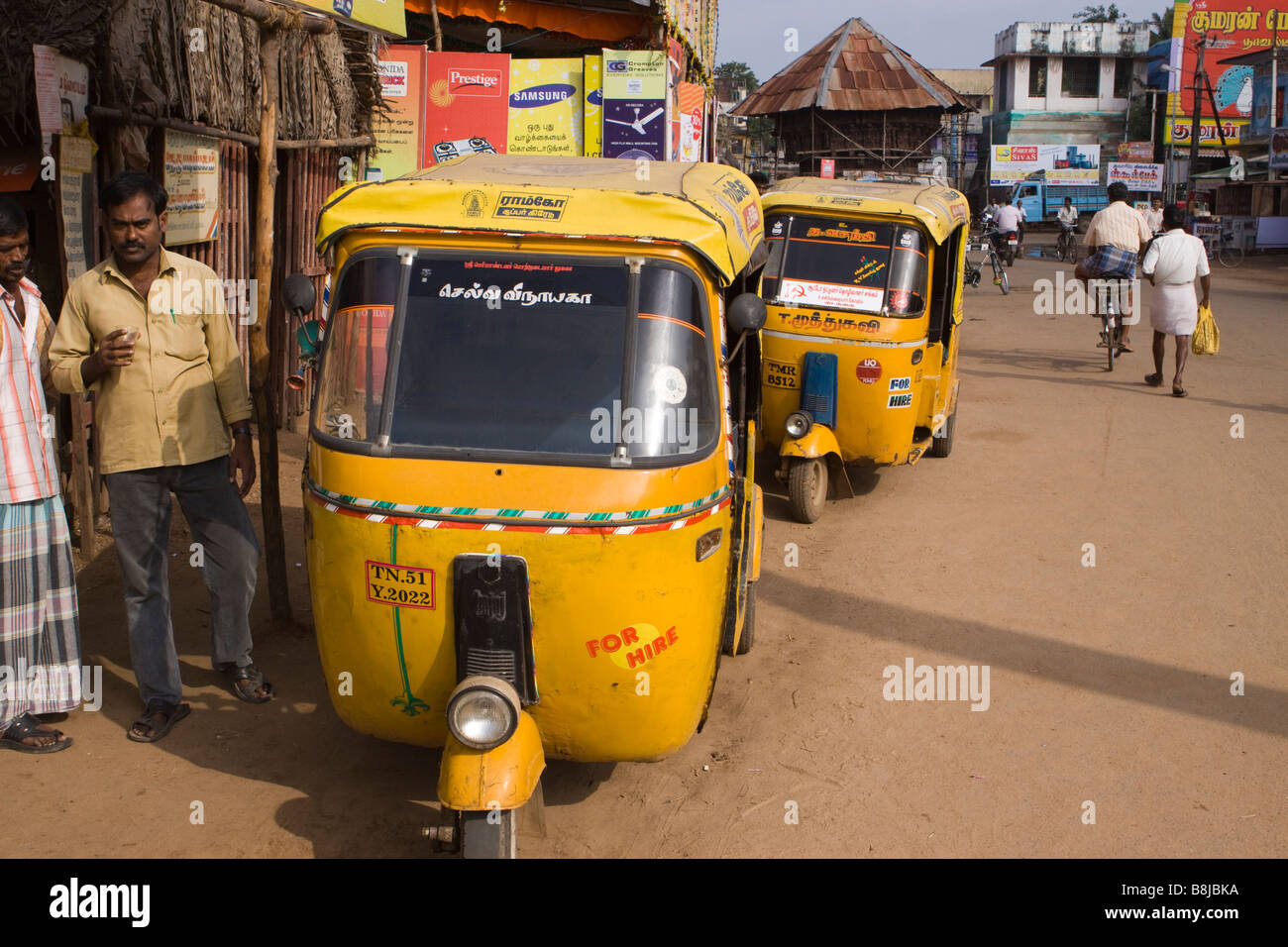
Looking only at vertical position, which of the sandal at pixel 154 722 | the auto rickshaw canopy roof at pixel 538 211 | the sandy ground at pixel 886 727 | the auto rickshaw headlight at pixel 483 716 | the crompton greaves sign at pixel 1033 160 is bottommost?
the sandy ground at pixel 886 727

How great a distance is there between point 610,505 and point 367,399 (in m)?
0.91

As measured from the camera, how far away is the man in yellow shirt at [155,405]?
4523mm

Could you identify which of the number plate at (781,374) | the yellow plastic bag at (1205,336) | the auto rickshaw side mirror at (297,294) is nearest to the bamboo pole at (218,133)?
the auto rickshaw side mirror at (297,294)

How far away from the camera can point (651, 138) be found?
41.9 feet

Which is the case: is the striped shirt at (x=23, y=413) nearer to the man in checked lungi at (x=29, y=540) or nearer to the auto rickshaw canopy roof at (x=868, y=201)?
the man in checked lungi at (x=29, y=540)

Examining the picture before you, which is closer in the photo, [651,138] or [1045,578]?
[1045,578]

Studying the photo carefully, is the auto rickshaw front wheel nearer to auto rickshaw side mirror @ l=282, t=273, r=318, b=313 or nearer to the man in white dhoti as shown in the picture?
auto rickshaw side mirror @ l=282, t=273, r=318, b=313

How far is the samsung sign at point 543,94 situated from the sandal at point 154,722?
9.16 meters

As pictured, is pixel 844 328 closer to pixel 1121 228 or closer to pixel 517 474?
pixel 517 474

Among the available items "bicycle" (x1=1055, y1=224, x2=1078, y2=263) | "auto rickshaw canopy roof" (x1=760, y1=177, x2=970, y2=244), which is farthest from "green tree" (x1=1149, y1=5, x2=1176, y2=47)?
"auto rickshaw canopy roof" (x1=760, y1=177, x2=970, y2=244)

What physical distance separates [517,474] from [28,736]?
2378 millimetres

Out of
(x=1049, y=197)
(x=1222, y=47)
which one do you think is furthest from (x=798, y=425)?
(x=1222, y=47)

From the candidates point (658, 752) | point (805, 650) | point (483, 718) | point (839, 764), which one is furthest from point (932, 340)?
point (483, 718)
